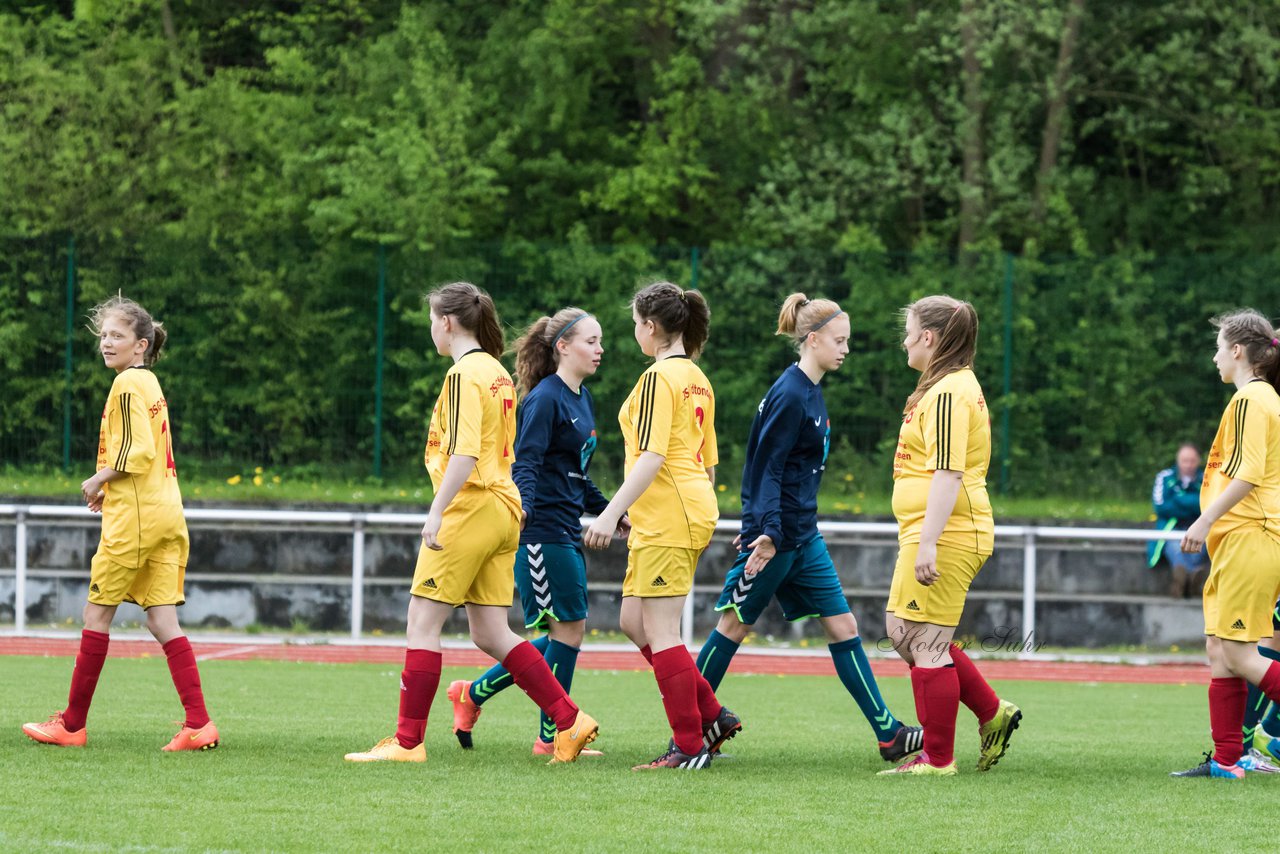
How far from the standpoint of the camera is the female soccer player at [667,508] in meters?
7.07

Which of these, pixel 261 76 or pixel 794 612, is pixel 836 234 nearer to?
pixel 261 76

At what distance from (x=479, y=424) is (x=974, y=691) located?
94.8 inches

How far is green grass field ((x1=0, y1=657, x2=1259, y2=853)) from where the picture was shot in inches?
219

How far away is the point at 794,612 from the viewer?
298 inches

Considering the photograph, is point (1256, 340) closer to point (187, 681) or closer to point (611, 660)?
point (187, 681)

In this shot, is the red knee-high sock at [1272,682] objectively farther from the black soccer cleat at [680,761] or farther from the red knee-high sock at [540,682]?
the red knee-high sock at [540,682]

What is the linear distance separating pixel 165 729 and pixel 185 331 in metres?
9.06

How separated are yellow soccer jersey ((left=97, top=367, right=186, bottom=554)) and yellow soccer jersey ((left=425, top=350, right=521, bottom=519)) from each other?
1.24 meters

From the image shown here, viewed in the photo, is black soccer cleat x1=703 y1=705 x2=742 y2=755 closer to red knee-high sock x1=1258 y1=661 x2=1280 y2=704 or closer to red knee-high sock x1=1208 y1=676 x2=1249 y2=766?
red knee-high sock x1=1208 y1=676 x2=1249 y2=766

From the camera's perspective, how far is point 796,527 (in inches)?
290

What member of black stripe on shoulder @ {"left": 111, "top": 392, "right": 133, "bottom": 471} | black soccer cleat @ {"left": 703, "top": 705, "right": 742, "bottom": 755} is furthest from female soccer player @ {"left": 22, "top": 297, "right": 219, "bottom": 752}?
black soccer cleat @ {"left": 703, "top": 705, "right": 742, "bottom": 755}

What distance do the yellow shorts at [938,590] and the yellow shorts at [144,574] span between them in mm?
3093

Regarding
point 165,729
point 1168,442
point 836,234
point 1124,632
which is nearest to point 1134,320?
point 1168,442

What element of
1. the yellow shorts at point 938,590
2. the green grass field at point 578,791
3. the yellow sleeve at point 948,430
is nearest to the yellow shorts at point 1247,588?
the green grass field at point 578,791
